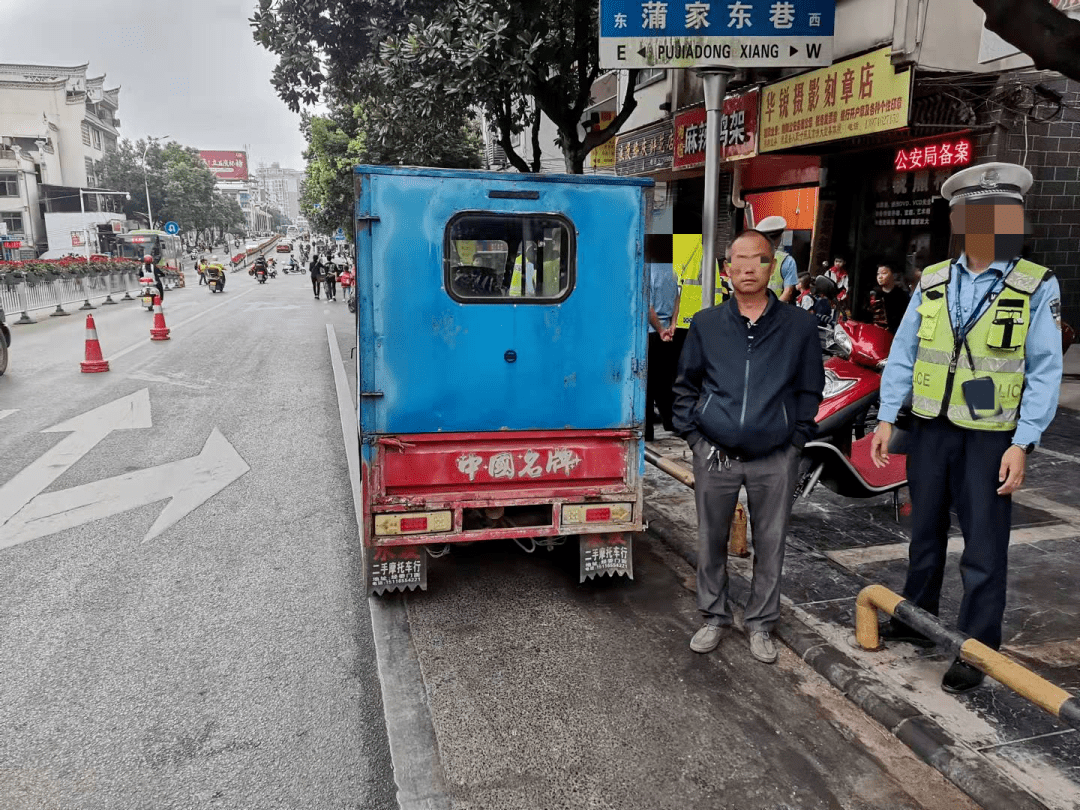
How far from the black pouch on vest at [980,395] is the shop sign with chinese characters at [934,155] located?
744 cm

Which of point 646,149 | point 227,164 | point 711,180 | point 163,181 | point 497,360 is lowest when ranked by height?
point 497,360

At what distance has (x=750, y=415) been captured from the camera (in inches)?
145

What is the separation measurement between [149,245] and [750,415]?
63797 millimetres

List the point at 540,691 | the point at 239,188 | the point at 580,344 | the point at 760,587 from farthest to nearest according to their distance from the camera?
1. the point at 239,188
2. the point at 580,344
3. the point at 760,587
4. the point at 540,691

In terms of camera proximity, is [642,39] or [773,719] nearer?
[773,719]

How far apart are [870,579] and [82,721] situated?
4.20 metres

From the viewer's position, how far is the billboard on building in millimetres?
183250

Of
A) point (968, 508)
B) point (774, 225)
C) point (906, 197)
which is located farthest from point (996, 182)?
point (906, 197)

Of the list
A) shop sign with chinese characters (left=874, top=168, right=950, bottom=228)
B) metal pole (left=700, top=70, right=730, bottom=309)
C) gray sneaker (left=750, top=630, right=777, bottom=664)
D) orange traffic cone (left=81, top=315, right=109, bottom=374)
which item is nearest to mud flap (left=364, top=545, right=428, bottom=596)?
gray sneaker (left=750, top=630, right=777, bottom=664)

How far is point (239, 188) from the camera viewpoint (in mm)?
176625

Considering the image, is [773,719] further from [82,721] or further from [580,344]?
[82,721]

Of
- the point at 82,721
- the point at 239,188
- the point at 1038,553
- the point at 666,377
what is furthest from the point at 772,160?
the point at 239,188

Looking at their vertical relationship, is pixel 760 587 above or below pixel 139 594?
above

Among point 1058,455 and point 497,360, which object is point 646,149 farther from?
point 497,360
